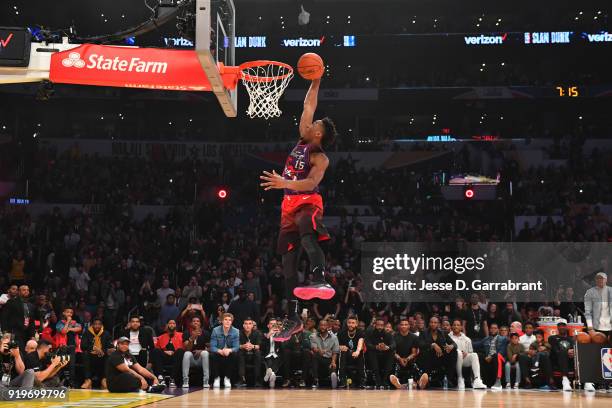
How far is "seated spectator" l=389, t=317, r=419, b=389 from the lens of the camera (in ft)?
48.5

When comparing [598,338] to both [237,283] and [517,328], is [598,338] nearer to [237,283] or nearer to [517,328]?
[517,328]

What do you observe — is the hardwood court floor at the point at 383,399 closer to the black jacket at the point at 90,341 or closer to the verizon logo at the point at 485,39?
the black jacket at the point at 90,341

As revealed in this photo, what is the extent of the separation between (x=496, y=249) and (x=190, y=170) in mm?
12297

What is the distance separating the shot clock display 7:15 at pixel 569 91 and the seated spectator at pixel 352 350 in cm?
1896

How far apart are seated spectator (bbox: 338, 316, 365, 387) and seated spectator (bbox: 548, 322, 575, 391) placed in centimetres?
384

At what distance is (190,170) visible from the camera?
2677 cm

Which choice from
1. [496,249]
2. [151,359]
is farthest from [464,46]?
[151,359]

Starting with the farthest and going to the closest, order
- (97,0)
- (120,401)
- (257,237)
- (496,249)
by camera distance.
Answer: (97,0) < (257,237) < (496,249) < (120,401)

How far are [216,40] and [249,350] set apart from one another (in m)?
7.86

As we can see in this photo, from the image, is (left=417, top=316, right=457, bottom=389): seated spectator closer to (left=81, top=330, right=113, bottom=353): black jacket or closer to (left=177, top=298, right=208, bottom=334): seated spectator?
(left=177, top=298, right=208, bottom=334): seated spectator

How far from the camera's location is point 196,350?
14.8 m

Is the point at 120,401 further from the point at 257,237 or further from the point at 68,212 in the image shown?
the point at 68,212

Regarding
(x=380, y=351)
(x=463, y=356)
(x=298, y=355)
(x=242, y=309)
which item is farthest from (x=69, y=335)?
(x=463, y=356)

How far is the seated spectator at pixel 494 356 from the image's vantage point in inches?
580
